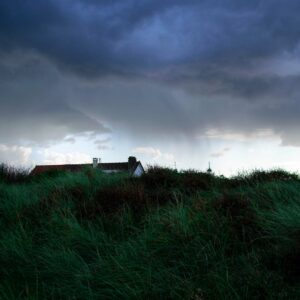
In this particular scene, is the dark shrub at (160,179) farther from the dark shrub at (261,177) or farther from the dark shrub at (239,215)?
the dark shrub at (239,215)

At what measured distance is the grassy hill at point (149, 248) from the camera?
15.8 ft

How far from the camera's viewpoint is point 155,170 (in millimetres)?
12047

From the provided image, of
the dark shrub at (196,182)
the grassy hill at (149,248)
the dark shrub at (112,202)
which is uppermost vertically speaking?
the dark shrub at (196,182)

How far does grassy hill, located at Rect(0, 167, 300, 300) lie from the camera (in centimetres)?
481

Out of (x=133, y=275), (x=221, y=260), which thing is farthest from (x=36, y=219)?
(x=221, y=260)

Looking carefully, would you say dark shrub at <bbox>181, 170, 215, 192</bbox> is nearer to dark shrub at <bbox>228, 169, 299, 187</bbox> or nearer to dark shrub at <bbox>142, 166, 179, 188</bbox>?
dark shrub at <bbox>142, 166, 179, 188</bbox>

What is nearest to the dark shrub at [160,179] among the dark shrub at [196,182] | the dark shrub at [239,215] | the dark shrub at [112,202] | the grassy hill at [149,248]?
the dark shrub at [196,182]

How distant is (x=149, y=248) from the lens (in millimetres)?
5969

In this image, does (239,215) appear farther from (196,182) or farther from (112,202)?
(196,182)

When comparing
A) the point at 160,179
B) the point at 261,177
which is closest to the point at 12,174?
the point at 160,179

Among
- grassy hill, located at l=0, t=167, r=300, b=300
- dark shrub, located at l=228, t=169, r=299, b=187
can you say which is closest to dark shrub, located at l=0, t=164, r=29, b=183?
grassy hill, located at l=0, t=167, r=300, b=300

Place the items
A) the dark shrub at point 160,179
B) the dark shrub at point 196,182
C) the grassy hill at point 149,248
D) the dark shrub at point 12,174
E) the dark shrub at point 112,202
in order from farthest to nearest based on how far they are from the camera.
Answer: the dark shrub at point 12,174, the dark shrub at point 160,179, the dark shrub at point 196,182, the dark shrub at point 112,202, the grassy hill at point 149,248

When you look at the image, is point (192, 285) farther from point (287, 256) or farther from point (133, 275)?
point (287, 256)

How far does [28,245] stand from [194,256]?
275cm
